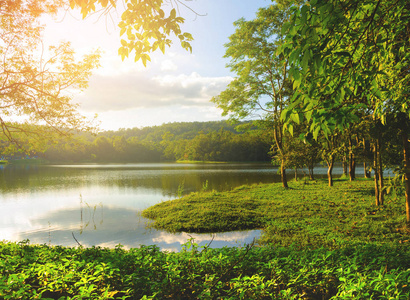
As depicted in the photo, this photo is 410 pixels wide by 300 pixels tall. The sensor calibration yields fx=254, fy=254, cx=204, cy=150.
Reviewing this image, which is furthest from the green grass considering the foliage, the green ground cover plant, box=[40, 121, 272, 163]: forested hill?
box=[40, 121, 272, 163]: forested hill

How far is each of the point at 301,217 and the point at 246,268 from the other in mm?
7006

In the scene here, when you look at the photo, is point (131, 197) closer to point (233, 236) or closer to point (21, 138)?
point (21, 138)

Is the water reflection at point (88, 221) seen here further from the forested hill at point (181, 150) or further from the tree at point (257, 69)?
the forested hill at point (181, 150)

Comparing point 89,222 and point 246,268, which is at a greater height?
point 246,268

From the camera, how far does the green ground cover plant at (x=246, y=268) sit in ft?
9.96

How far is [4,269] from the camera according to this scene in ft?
12.8

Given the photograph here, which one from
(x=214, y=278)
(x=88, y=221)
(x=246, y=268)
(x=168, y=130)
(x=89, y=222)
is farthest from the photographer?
(x=168, y=130)

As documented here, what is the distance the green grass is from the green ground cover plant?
56 mm

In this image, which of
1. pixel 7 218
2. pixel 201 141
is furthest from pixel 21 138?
pixel 201 141

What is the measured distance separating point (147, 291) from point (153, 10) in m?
3.97

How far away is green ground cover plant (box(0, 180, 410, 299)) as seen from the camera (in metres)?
3.04

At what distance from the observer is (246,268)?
163 inches

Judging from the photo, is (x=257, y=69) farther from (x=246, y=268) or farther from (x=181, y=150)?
(x=181, y=150)

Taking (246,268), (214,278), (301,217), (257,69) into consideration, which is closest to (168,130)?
(257,69)
